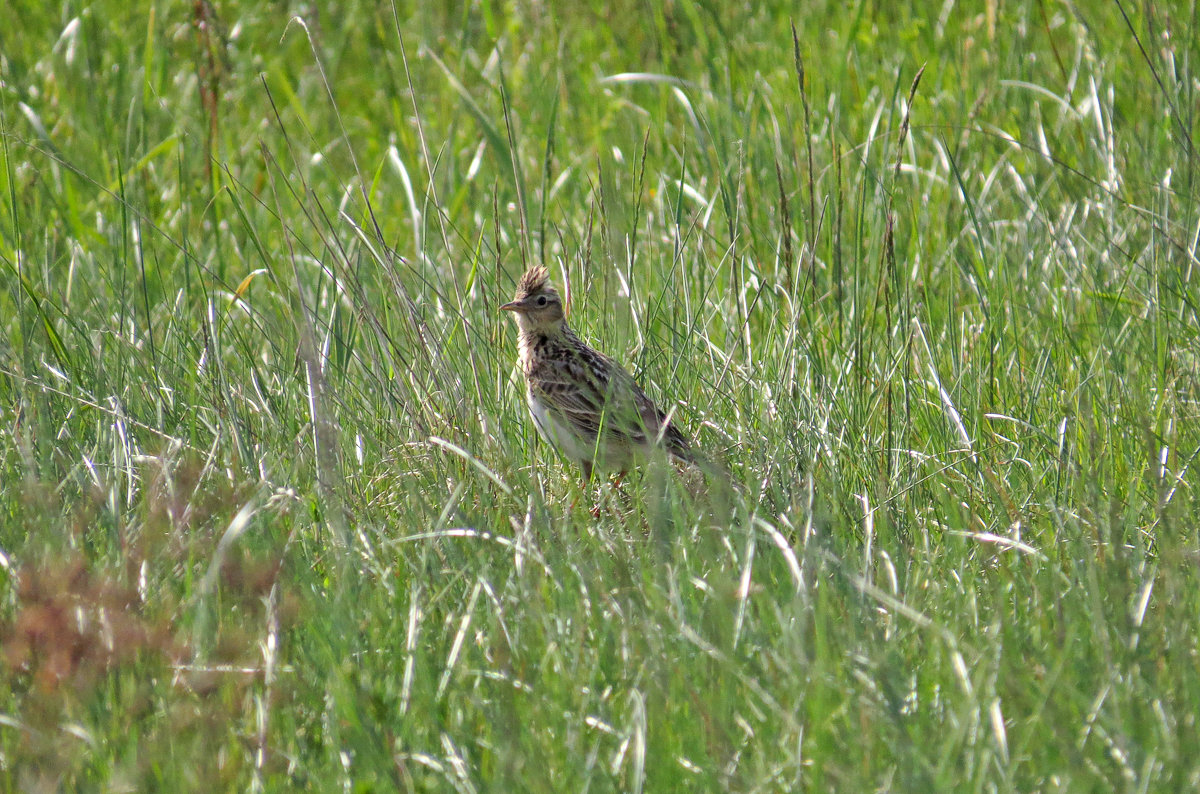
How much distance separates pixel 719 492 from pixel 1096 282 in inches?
106

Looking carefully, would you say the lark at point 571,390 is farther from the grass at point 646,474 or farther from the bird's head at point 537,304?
the grass at point 646,474

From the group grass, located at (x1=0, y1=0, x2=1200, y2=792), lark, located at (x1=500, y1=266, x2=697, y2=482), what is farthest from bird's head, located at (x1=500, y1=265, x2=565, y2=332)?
grass, located at (x1=0, y1=0, x2=1200, y2=792)

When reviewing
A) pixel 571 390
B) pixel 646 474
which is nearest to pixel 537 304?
pixel 571 390

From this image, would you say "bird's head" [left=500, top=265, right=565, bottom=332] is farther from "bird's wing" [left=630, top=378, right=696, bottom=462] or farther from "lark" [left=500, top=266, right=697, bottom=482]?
"bird's wing" [left=630, top=378, right=696, bottom=462]

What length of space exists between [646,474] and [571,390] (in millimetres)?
1152

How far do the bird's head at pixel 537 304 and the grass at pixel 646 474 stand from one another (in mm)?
152

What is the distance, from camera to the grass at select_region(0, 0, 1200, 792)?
112 inches

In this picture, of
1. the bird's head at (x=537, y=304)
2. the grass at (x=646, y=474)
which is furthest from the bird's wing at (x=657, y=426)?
the bird's head at (x=537, y=304)

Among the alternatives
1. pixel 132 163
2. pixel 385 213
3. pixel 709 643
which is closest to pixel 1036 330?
pixel 709 643

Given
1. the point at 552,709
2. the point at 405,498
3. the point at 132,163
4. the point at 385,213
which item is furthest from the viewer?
the point at 385,213

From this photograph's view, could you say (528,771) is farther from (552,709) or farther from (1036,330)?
(1036,330)

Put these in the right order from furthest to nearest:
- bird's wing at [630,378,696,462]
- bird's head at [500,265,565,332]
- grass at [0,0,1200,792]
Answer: bird's head at [500,265,565,332]
bird's wing at [630,378,696,462]
grass at [0,0,1200,792]

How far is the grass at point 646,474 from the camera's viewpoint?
2.84 metres

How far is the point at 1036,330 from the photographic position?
18.0 ft
